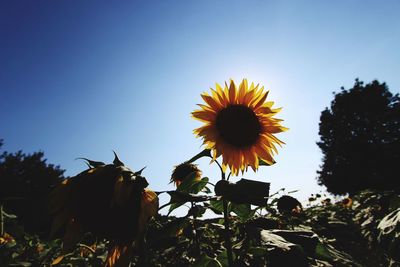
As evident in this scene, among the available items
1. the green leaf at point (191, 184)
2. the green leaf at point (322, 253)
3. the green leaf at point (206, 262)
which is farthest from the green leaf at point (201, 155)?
the green leaf at point (322, 253)

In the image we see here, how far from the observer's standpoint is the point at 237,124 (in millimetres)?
2553

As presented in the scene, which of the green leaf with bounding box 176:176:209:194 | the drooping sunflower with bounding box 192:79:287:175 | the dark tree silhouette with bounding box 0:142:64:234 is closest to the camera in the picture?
the green leaf with bounding box 176:176:209:194

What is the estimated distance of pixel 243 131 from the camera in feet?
8.29

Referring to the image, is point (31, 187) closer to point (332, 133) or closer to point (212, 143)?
point (212, 143)

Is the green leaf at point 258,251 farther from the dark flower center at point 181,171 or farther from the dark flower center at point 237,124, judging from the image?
the dark flower center at point 181,171

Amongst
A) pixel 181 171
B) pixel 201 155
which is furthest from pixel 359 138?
pixel 201 155

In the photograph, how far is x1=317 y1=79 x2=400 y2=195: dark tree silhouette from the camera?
82.4ft

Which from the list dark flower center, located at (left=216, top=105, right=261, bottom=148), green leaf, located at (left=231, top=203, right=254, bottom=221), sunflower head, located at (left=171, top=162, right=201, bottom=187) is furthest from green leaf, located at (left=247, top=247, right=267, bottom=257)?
sunflower head, located at (left=171, top=162, right=201, bottom=187)

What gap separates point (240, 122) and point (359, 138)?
1178 inches

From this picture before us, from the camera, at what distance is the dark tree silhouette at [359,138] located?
25.1 m

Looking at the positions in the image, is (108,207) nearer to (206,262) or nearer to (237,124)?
(206,262)

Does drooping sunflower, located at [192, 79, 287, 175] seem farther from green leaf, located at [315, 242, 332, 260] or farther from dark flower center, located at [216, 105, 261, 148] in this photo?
green leaf, located at [315, 242, 332, 260]

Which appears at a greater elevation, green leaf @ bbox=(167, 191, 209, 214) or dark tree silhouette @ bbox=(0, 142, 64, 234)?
dark tree silhouette @ bbox=(0, 142, 64, 234)

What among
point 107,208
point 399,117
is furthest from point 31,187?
point 399,117
